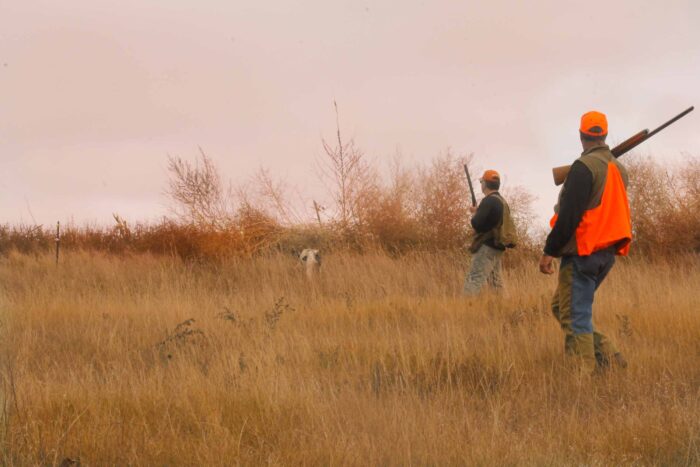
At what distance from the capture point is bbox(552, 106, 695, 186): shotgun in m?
6.51

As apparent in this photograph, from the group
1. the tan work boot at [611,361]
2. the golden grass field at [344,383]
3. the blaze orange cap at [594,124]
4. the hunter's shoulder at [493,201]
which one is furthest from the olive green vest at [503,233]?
the tan work boot at [611,361]

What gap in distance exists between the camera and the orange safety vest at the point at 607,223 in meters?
5.74

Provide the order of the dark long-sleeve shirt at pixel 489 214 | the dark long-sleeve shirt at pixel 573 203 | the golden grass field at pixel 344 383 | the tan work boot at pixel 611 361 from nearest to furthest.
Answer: the golden grass field at pixel 344 383 < the dark long-sleeve shirt at pixel 573 203 < the tan work boot at pixel 611 361 < the dark long-sleeve shirt at pixel 489 214

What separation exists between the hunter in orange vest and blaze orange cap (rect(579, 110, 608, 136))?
178mm

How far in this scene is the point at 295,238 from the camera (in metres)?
16.4

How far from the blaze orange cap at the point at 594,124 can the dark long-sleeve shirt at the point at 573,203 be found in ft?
1.29

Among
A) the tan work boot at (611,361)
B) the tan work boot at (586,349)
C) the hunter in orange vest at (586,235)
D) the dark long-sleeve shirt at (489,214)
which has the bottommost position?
the tan work boot at (611,361)

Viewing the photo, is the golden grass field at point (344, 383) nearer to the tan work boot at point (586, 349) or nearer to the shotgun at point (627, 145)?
the tan work boot at point (586, 349)

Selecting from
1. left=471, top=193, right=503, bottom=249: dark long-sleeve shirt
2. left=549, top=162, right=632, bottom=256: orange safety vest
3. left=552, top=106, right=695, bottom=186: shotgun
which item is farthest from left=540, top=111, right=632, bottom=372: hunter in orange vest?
left=471, top=193, right=503, bottom=249: dark long-sleeve shirt

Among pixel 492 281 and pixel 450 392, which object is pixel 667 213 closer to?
pixel 492 281

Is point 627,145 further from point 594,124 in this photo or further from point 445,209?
point 445,209

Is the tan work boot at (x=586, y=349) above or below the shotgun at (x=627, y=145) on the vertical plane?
below

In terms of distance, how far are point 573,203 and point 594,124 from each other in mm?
768

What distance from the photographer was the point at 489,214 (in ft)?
31.7
